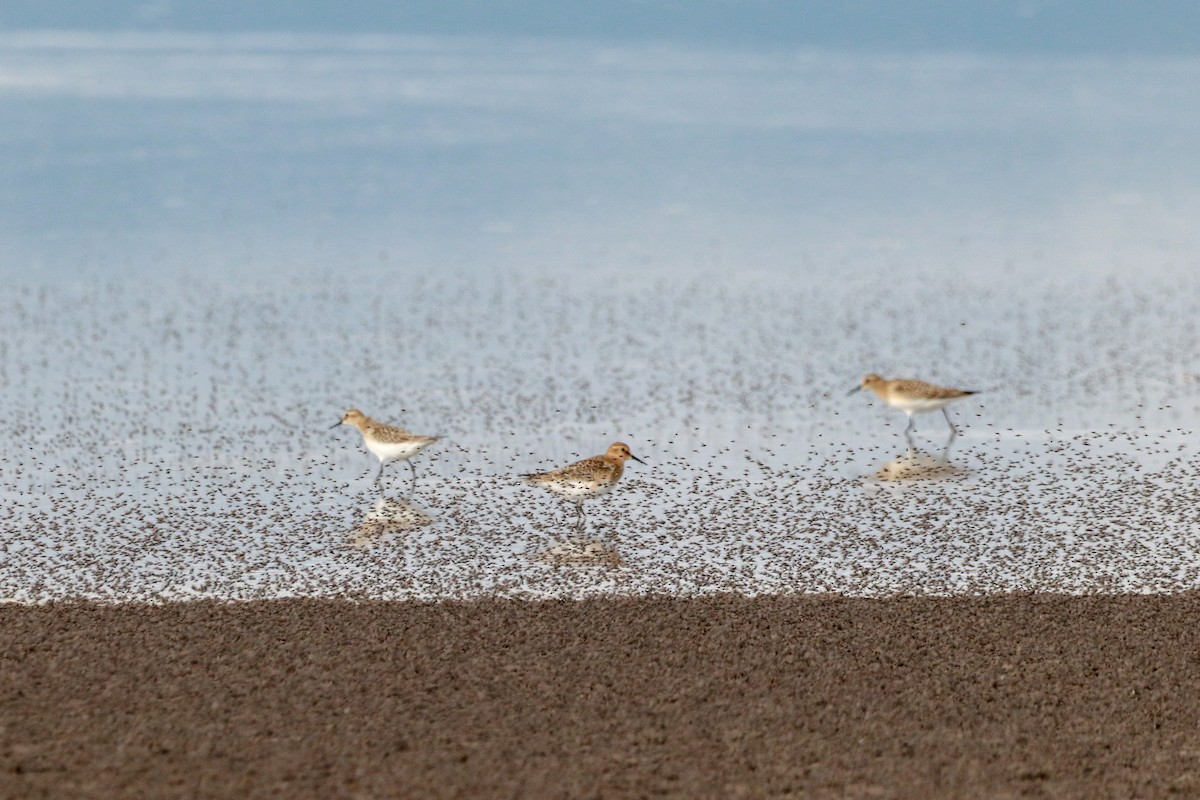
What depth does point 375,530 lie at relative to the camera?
406 inches

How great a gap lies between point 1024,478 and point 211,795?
709 cm

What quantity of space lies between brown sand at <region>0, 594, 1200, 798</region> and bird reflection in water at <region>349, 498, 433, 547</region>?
4.35ft

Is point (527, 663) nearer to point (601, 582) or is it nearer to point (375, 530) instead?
point (601, 582)

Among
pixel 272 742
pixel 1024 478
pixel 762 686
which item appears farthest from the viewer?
pixel 1024 478

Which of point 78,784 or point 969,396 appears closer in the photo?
point 78,784

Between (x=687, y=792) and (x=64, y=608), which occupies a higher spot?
(x=687, y=792)

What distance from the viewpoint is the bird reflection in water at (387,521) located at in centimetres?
1016

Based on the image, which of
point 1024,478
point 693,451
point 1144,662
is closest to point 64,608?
point 693,451

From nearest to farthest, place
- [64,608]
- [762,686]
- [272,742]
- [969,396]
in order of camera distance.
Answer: [272,742] → [762,686] → [64,608] → [969,396]

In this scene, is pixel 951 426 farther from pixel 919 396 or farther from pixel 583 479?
Answer: pixel 583 479

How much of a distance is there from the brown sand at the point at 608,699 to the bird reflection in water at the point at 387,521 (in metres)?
1.33

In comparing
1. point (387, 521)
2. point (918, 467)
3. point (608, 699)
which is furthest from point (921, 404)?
point (608, 699)

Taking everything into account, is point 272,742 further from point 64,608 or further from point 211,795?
point 64,608

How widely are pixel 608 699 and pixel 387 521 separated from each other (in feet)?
11.7
